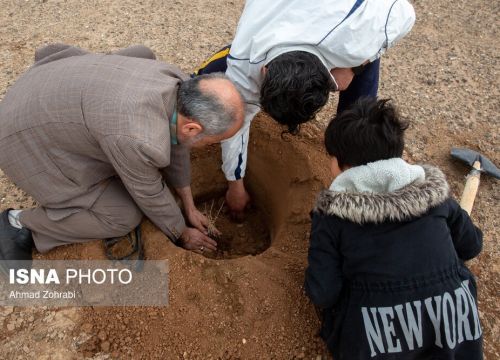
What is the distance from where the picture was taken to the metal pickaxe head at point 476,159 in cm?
267

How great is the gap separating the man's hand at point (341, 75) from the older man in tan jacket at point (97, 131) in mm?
506

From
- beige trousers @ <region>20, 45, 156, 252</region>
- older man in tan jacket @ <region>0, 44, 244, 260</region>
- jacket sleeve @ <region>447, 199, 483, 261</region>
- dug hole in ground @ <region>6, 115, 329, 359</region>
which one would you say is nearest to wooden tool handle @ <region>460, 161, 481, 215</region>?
jacket sleeve @ <region>447, 199, 483, 261</region>

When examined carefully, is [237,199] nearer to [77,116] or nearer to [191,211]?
[191,211]

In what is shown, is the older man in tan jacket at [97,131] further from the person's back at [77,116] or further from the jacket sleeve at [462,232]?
the jacket sleeve at [462,232]

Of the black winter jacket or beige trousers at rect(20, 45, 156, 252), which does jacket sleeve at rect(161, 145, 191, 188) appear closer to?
beige trousers at rect(20, 45, 156, 252)

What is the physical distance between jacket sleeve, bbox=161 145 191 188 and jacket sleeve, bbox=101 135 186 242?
222 mm

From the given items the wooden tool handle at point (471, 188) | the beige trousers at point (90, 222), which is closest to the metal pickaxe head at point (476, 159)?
the wooden tool handle at point (471, 188)

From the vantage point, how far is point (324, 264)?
170 centimetres

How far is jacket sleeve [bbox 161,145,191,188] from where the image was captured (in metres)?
2.22

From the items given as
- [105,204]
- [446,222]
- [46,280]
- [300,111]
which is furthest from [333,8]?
[46,280]

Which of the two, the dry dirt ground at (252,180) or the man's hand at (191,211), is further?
the man's hand at (191,211)

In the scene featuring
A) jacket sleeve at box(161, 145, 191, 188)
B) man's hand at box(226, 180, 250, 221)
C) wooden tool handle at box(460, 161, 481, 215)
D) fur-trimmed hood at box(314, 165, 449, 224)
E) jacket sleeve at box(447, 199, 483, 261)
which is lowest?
man's hand at box(226, 180, 250, 221)

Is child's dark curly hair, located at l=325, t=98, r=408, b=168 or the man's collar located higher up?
child's dark curly hair, located at l=325, t=98, r=408, b=168

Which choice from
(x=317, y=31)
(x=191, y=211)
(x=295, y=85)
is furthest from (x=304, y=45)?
(x=191, y=211)
